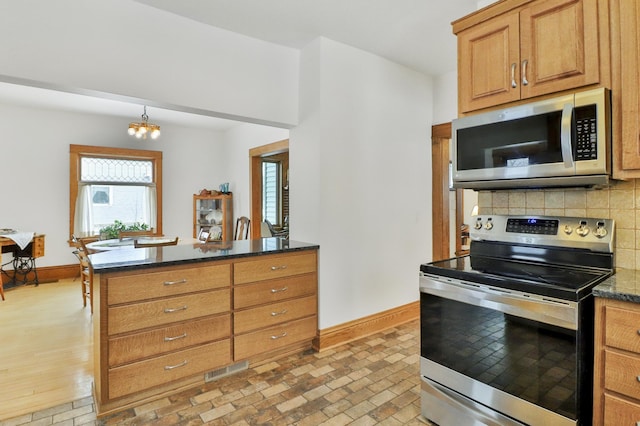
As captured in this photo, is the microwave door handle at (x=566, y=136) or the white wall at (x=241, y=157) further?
the white wall at (x=241, y=157)


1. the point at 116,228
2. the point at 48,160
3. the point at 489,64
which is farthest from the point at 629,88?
the point at 48,160

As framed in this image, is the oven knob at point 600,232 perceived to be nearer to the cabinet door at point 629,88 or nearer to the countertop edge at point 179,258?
the cabinet door at point 629,88

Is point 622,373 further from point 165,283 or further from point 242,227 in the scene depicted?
point 242,227

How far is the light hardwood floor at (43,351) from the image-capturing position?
2221 millimetres

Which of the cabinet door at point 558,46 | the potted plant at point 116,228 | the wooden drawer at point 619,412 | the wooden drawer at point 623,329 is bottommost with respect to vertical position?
the wooden drawer at point 619,412

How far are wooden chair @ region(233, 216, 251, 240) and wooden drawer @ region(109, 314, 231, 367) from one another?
3244 millimetres

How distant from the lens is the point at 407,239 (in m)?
3.58

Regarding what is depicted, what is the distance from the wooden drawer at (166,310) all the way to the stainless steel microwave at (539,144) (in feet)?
5.83

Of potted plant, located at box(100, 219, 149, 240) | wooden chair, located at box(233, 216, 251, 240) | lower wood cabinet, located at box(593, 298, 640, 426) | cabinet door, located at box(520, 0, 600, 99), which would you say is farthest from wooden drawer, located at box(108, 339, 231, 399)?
wooden chair, located at box(233, 216, 251, 240)

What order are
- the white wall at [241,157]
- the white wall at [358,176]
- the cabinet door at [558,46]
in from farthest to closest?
Result: the white wall at [241,157] → the white wall at [358,176] → the cabinet door at [558,46]

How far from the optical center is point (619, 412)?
1349 millimetres

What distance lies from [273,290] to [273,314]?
0.18 m

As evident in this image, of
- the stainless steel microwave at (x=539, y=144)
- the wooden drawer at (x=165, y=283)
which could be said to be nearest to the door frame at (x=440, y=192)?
the stainless steel microwave at (x=539, y=144)

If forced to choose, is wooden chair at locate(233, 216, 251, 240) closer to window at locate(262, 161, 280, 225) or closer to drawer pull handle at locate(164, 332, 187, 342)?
window at locate(262, 161, 280, 225)
